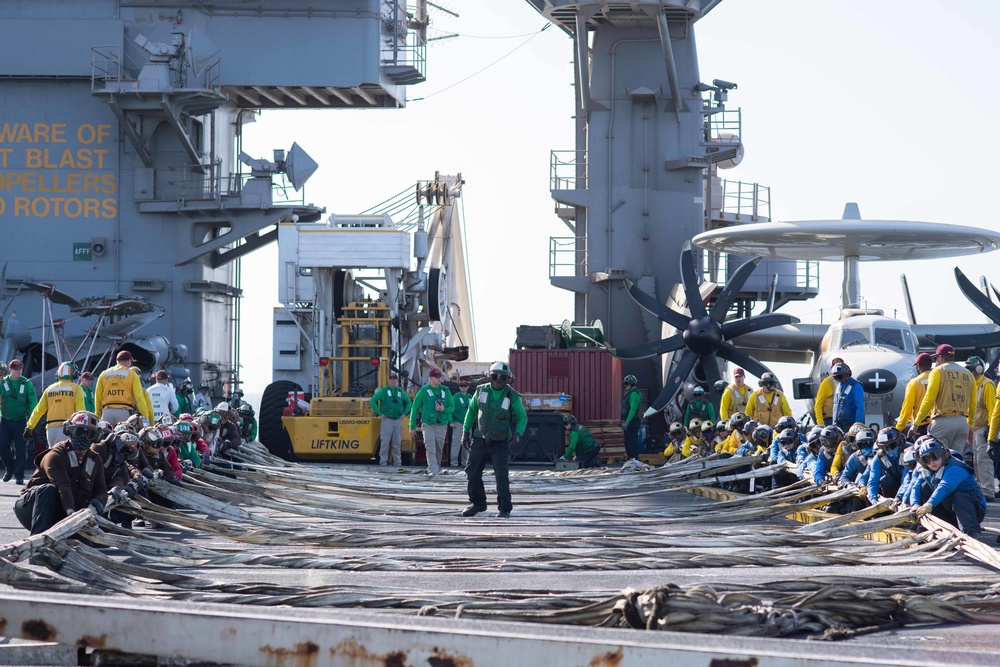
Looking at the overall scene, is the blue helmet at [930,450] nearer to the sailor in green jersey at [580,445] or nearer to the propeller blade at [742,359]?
the sailor in green jersey at [580,445]

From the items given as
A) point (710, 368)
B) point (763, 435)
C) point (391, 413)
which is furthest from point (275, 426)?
point (763, 435)

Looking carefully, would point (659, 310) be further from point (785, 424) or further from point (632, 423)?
point (785, 424)

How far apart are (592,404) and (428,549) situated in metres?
17.7

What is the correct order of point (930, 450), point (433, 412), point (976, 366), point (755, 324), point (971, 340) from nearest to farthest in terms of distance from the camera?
point (930, 450), point (976, 366), point (433, 412), point (755, 324), point (971, 340)

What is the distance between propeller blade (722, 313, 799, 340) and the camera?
28.4m

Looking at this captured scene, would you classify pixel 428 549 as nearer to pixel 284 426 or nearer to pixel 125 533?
pixel 125 533

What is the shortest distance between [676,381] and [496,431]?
1472cm

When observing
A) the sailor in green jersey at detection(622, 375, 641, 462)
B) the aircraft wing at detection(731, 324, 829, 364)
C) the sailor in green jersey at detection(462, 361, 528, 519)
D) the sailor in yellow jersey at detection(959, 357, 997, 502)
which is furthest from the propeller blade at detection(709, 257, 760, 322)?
the sailor in green jersey at detection(462, 361, 528, 519)

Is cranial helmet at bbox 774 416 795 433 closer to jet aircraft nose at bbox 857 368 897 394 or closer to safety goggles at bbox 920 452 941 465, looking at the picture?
jet aircraft nose at bbox 857 368 897 394

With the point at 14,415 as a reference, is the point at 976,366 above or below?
above

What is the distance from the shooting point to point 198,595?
8.57m

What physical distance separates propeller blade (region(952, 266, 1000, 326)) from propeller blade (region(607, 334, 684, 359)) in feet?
25.0

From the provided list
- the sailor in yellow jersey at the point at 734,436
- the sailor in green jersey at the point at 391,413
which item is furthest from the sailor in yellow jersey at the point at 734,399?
the sailor in green jersey at the point at 391,413

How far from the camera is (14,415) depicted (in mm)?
20328
